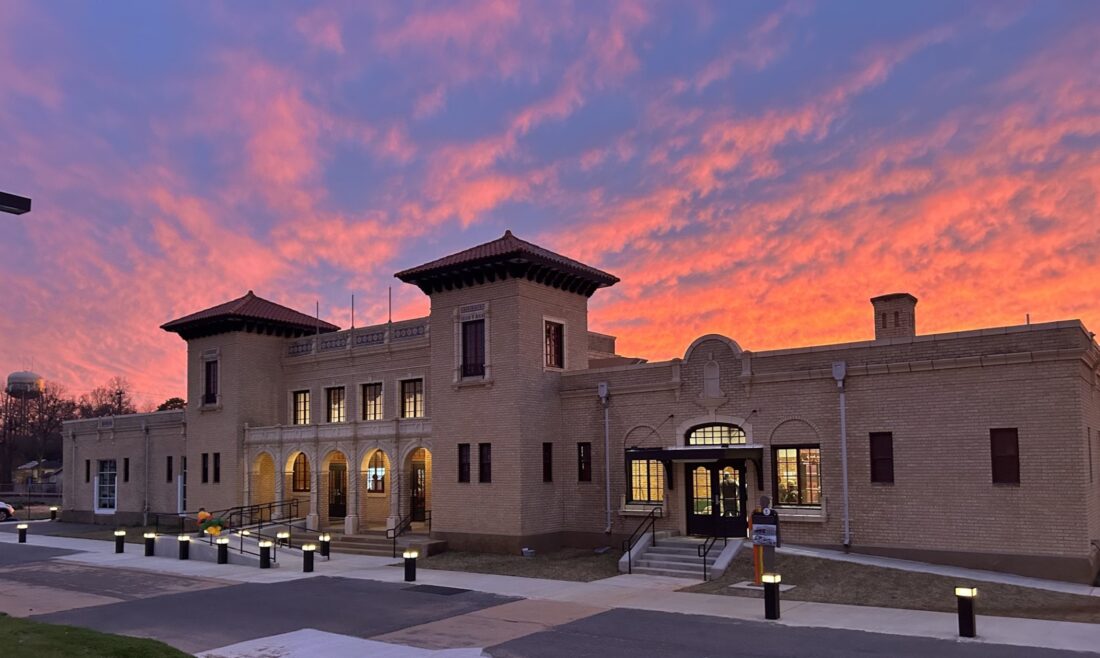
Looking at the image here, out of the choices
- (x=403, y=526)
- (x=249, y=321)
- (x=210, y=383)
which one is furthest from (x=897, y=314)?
(x=210, y=383)

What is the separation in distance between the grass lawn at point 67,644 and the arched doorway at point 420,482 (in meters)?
18.8

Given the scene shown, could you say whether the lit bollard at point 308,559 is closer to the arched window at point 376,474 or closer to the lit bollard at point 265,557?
the lit bollard at point 265,557

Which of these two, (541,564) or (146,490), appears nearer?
(541,564)

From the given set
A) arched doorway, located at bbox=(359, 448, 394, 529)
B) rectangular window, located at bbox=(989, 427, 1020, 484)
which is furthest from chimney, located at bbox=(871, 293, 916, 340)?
arched doorway, located at bbox=(359, 448, 394, 529)

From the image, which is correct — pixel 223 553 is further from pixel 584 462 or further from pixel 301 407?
pixel 584 462

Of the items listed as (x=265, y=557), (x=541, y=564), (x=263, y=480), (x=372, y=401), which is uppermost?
(x=372, y=401)

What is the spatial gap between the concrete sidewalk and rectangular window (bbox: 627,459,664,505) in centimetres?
435

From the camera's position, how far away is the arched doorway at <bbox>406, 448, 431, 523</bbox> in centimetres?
3353

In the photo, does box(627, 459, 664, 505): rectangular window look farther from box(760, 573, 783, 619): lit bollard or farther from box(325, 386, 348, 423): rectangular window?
box(325, 386, 348, 423): rectangular window

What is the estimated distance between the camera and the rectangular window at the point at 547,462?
94.5 ft

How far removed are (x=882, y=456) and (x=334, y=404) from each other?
906 inches

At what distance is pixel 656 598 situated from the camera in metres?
19.6

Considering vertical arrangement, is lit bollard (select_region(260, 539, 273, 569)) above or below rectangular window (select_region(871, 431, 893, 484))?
below

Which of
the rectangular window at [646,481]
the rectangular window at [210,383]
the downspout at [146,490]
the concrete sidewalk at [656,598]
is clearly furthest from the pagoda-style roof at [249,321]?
the rectangular window at [646,481]
